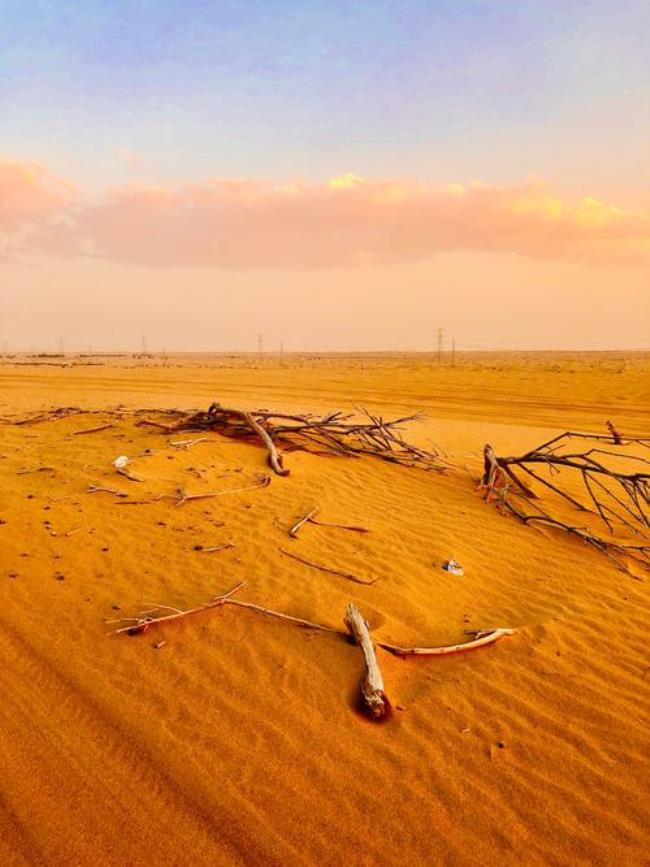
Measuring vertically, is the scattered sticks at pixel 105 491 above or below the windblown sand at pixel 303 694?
above

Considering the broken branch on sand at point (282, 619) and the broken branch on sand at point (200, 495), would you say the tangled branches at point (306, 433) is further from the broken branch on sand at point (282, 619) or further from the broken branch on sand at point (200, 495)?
the broken branch on sand at point (282, 619)

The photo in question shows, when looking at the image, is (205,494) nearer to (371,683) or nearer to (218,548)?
(218,548)

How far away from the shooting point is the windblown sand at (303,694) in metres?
1.97

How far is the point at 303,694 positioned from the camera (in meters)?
2.61

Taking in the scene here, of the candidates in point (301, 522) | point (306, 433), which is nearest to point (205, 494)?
point (301, 522)

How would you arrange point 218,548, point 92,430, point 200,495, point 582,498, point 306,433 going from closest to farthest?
point 218,548, point 200,495, point 582,498, point 92,430, point 306,433

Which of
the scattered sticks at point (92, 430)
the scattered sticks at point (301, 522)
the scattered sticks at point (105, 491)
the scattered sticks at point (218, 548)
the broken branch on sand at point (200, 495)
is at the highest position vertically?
the scattered sticks at point (92, 430)

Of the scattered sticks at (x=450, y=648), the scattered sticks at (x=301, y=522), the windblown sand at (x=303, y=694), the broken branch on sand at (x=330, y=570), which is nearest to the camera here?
the windblown sand at (x=303, y=694)

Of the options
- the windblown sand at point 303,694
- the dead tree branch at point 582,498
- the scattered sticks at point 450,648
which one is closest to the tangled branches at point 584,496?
the dead tree branch at point 582,498

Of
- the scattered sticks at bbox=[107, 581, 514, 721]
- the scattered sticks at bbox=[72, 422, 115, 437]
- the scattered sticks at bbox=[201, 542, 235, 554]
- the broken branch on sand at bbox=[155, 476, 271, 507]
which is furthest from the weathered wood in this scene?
the scattered sticks at bbox=[72, 422, 115, 437]

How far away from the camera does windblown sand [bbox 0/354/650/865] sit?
1.97 meters

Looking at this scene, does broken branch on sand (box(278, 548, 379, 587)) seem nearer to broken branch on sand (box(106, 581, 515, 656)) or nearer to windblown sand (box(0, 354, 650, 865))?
windblown sand (box(0, 354, 650, 865))

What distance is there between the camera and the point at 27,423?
8.39m

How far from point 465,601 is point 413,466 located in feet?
10.5
